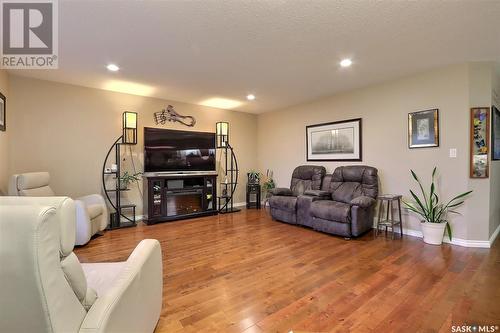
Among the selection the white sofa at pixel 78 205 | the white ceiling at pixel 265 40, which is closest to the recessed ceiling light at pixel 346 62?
the white ceiling at pixel 265 40

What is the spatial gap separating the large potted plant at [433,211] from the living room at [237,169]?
30 millimetres

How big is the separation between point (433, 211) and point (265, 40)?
10.4 feet

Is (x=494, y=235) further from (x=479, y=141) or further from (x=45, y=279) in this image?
(x=45, y=279)

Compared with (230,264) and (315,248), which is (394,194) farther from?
(230,264)

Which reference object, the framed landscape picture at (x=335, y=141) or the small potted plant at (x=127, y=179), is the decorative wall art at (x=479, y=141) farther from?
the small potted plant at (x=127, y=179)

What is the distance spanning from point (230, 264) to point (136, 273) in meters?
1.60

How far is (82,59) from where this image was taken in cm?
305

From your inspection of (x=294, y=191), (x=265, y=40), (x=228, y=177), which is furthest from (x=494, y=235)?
(x=228, y=177)

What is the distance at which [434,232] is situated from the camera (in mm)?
3256

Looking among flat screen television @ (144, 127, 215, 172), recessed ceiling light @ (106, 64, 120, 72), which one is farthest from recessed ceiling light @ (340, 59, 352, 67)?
flat screen television @ (144, 127, 215, 172)

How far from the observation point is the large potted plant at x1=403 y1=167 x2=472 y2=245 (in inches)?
128

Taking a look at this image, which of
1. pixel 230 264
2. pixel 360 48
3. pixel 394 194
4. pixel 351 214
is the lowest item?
pixel 230 264

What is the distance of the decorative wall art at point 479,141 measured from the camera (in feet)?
10.3

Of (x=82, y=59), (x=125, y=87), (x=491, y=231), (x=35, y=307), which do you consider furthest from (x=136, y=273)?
(x=491, y=231)
